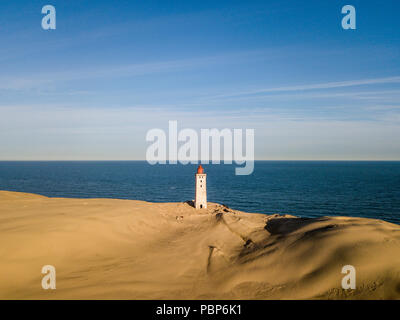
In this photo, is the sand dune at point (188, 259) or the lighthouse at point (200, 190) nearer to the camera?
the sand dune at point (188, 259)

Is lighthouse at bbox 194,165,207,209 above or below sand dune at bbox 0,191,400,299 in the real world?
above

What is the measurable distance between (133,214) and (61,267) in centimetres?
847

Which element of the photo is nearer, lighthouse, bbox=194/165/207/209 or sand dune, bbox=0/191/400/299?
sand dune, bbox=0/191/400/299

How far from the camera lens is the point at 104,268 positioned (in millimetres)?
12273

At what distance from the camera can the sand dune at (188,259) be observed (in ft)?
32.8

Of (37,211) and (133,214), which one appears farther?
(133,214)

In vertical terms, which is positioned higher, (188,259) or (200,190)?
(200,190)

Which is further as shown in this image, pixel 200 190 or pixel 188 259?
pixel 200 190

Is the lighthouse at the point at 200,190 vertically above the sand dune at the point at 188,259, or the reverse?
the lighthouse at the point at 200,190

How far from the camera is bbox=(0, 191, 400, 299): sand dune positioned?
32.8 feet

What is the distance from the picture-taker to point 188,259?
13.8m
